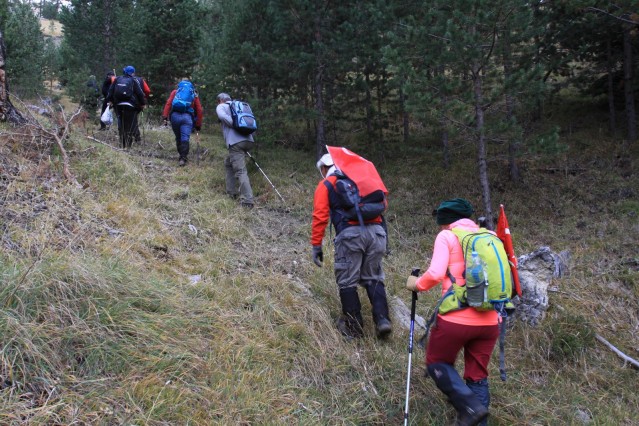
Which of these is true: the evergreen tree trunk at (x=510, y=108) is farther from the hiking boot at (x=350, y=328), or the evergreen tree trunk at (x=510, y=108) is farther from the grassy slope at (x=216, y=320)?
the hiking boot at (x=350, y=328)

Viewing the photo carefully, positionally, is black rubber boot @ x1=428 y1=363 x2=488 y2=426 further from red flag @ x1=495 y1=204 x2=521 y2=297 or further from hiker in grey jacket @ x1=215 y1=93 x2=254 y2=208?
hiker in grey jacket @ x1=215 y1=93 x2=254 y2=208

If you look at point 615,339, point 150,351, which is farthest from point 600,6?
point 150,351

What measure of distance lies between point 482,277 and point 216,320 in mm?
2291

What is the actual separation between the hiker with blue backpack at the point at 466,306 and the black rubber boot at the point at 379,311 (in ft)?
2.85

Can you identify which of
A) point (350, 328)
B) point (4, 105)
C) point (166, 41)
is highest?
point (166, 41)

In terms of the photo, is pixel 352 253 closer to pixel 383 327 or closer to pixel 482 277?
pixel 383 327

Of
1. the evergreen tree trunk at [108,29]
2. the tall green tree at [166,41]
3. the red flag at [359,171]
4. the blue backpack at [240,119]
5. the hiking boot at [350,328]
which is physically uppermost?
the evergreen tree trunk at [108,29]

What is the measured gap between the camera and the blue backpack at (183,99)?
9.46 meters

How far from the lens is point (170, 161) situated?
10.3m

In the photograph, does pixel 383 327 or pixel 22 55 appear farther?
pixel 22 55

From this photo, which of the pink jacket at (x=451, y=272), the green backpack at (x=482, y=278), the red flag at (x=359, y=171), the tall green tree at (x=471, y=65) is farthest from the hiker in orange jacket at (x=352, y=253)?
the tall green tree at (x=471, y=65)

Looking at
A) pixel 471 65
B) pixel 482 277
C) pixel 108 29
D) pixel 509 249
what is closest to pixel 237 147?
pixel 471 65

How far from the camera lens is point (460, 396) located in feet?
11.4

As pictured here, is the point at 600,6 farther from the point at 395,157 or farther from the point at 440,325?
the point at 440,325
